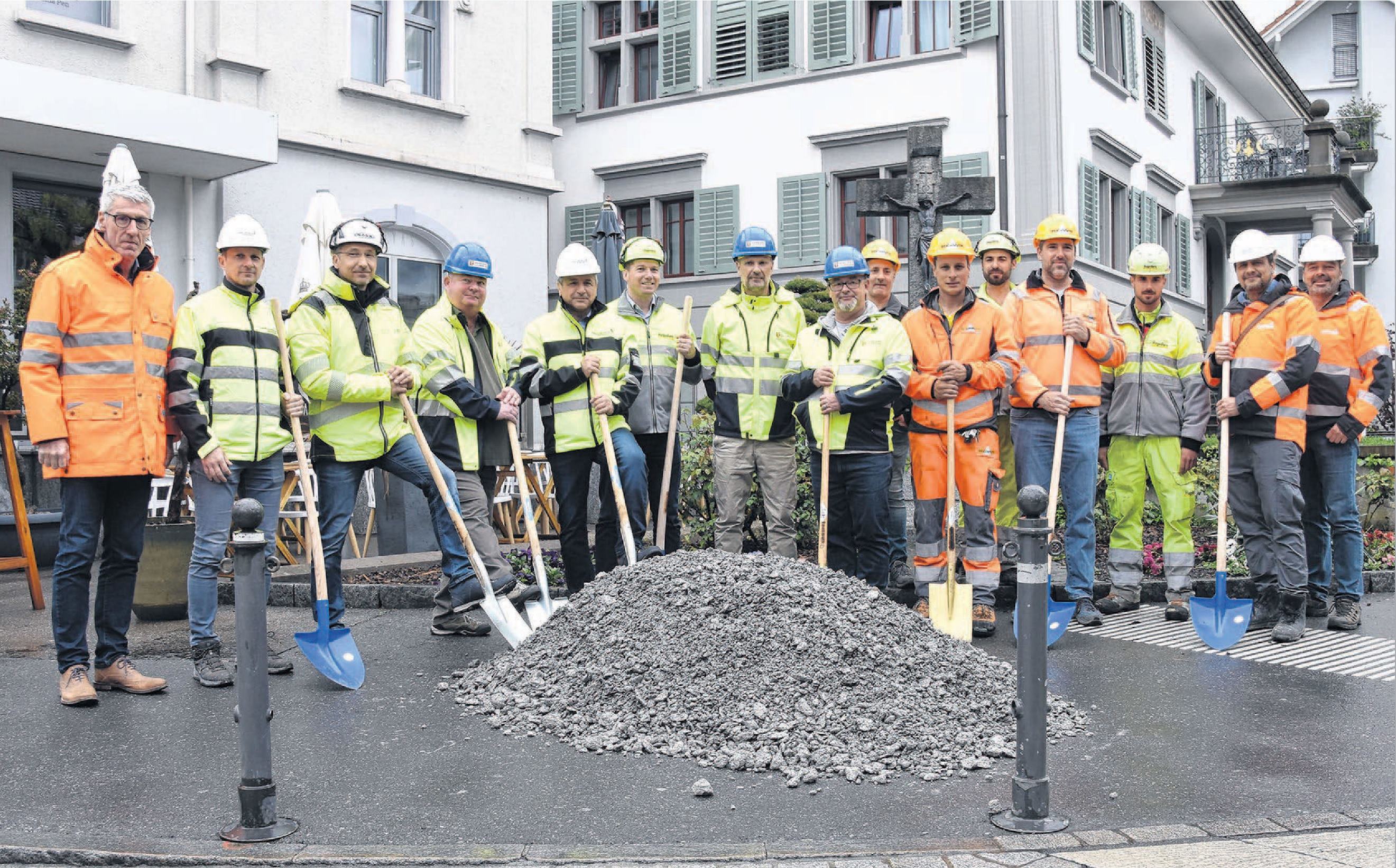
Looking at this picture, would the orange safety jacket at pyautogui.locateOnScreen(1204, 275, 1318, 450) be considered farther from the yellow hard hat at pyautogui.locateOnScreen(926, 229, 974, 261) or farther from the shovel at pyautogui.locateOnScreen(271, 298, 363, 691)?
the shovel at pyautogui.locateOnScreen(271, 298, 363, 691)

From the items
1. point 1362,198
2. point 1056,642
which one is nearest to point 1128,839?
point 1056,642

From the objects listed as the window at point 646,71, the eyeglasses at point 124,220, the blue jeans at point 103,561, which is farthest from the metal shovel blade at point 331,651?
the window at point 646,71

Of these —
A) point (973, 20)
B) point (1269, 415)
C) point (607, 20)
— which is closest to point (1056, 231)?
point (1269, 415)

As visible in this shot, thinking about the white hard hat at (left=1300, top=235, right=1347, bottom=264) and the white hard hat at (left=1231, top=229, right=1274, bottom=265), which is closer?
the white hard hat at (left=1231, top=229, right=1274, bottom=265)

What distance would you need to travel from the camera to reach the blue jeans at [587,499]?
7227mm

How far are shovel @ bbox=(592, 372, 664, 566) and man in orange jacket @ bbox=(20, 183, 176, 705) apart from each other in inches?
88.0

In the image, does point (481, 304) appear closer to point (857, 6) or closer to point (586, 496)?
point (586, 496)

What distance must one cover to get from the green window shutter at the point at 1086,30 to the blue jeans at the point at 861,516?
14056 mm

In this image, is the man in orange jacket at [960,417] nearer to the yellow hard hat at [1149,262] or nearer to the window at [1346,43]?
the yellow hard hat at [1149,262]

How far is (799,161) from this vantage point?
20.4m

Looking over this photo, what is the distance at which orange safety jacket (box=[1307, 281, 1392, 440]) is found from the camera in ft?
24.1

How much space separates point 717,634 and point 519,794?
56.4 inches

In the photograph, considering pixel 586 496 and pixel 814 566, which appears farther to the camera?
pixel 586 496

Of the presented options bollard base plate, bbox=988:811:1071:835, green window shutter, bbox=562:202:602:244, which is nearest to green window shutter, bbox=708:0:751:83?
green window shutter, bbox=562:202:602:244
